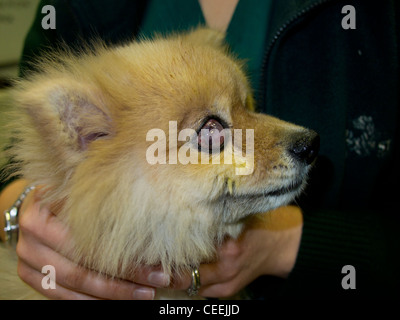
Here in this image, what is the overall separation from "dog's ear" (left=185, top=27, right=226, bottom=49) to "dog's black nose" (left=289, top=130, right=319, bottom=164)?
0.51 m

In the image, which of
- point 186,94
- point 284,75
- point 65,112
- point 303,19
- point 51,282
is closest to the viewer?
point 65,112

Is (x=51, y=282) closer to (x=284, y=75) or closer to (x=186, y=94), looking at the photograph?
(x=186, y=94)

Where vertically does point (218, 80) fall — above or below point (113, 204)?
above

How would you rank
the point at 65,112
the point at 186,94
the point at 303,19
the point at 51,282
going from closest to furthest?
the point at 65,112, the point at 186,94, the point at 51,282, the point at 303,19

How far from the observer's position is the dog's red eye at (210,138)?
2.85ft

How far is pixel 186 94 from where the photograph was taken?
0.87 m

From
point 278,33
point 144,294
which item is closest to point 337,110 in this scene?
point 278,33

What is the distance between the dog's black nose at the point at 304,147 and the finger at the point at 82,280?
573mm

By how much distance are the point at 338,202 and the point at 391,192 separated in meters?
0.28

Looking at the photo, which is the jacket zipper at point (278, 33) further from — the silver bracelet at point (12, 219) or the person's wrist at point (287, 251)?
the silver bracelet at point (12, 219)

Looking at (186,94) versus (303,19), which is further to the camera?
(303,19)

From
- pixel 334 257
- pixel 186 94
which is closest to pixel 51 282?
pixel 186 94

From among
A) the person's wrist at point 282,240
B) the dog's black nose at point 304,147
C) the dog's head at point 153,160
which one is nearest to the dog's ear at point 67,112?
the dog's head at point 153,160
